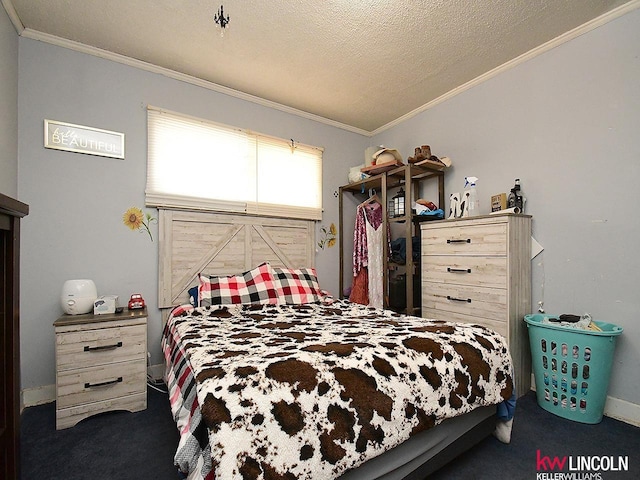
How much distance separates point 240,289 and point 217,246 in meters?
0.58

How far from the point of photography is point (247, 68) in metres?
2.70

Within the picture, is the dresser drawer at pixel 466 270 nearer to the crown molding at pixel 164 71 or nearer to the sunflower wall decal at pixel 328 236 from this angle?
the sunflower wall decal at pixel 328 236

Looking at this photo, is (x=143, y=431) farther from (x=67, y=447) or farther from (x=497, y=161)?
(x=497, y=161)

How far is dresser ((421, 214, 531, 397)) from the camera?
90.7 inches

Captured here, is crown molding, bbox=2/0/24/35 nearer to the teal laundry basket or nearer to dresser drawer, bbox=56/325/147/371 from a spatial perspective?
dresser drawer, bbox=56/325/147/371

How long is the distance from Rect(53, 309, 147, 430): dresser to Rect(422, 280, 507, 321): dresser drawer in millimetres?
2378

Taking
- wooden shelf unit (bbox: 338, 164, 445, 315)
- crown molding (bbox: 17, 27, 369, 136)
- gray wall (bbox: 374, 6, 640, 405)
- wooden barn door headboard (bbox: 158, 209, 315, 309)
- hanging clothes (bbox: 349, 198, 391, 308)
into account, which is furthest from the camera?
hanging clothes (bbox: 349, 198, 391, 308)

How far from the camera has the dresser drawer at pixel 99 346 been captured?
1922 millimetres

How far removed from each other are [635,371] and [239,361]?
8.22ft

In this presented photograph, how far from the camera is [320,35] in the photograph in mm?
2266

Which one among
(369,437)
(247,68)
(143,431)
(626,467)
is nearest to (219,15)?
(247,68)

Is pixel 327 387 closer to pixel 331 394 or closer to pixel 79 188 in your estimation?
pixel 331 394

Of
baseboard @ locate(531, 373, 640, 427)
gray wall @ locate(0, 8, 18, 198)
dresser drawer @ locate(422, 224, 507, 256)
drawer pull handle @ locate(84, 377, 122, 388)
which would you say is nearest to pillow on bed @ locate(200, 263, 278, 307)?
drawer pull handle @ locate(84, 377, 122, 388)

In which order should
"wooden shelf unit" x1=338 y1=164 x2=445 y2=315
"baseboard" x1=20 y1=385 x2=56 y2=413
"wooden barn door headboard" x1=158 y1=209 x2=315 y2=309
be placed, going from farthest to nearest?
"wooden shelf unit" x1=338 y1=164 x2=445 y2=315
"wooden barn door headboard" x1=158 y1=209 x2=315 y2=309
"baseboard" x1=20 y1=385 x2=56 y2=413
